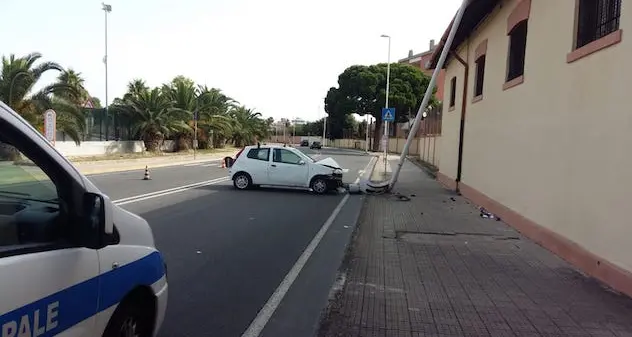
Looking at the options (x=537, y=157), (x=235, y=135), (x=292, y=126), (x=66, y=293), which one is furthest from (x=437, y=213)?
(x=292, y=126)

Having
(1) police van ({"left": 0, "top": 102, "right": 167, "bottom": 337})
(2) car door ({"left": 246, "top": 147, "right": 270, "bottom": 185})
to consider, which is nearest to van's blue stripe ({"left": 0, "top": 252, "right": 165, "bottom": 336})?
(1) police van ({"left": 0, "top": 102, "right": 167, "bottom": 337})

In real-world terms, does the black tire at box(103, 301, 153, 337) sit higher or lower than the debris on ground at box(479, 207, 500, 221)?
higher

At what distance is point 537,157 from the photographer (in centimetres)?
920

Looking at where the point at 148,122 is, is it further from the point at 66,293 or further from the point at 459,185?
the point at 66,293

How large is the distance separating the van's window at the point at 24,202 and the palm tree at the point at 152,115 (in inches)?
1458

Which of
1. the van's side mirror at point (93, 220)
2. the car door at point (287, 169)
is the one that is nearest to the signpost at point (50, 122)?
the car door at point (287, 169)

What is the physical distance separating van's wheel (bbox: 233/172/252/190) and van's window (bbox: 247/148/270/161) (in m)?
0.65

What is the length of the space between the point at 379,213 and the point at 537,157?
14.7ft

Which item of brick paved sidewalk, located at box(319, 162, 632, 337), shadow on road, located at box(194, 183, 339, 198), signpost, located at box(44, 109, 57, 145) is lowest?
shadow on road, located at box(194, 183, 339, 198)

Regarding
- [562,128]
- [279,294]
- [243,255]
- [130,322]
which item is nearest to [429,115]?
[562,128]

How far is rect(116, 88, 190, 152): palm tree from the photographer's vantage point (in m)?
38.6

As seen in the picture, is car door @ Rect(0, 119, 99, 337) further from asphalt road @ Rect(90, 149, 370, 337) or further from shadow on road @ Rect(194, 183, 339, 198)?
shadow on road @ Rect(194, 183, 339, 198)

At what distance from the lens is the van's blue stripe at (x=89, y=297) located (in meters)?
2.36

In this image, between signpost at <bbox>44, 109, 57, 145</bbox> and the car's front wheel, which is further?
signpost at <bbox>44, 109, 57, 145</bbox>
